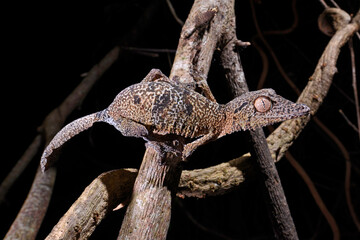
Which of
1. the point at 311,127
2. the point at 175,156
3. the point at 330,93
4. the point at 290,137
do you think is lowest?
the point at 311,127

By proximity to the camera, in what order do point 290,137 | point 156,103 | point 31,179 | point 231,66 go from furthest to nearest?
point 31,179 → point 290,137 → point 231,66 → point 156,103

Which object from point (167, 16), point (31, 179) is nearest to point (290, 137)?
point (167, 16)

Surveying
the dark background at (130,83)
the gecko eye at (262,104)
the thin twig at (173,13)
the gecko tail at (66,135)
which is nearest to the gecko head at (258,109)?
the gecko eye at (262,104)

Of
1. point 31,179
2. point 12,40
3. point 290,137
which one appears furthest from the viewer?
point 31,179

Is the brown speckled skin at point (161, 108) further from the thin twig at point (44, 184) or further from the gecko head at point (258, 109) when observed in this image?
the thin twig at point (44, 184)

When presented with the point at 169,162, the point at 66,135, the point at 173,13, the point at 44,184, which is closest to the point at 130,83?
the point at 173,13

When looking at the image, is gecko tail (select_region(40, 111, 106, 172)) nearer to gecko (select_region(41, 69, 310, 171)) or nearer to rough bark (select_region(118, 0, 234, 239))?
gecko (select_region(41, 69, 310, 171))

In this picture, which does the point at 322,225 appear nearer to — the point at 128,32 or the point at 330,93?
the point at 330,93

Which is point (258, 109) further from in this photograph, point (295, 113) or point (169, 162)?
point (169, 162)
